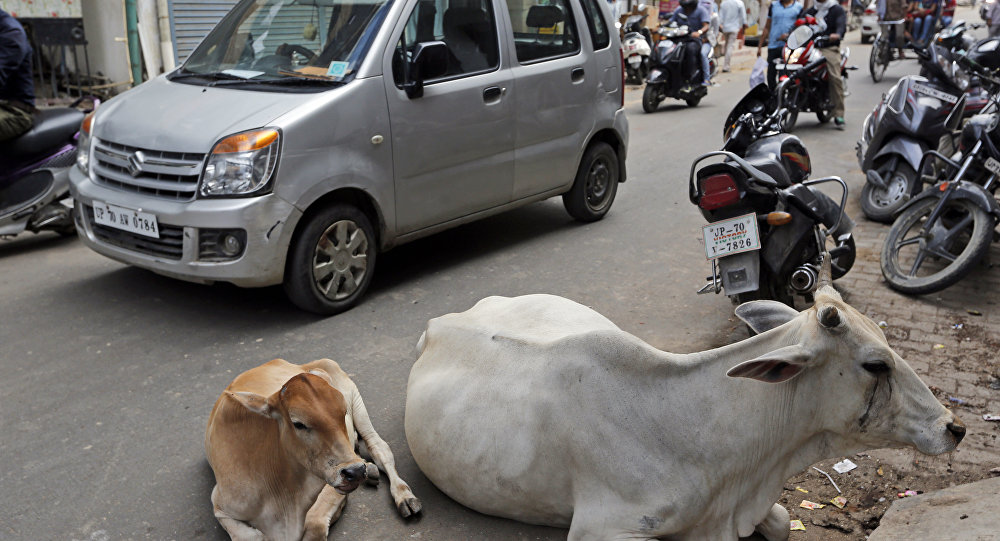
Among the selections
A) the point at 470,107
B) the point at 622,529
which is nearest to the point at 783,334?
the point at 622,529

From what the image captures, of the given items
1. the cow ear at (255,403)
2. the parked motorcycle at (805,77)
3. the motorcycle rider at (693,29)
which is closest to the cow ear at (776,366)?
the cow ear at (255,403)

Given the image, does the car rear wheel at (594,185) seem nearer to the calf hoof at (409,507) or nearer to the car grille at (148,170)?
the car grille at (148,170)

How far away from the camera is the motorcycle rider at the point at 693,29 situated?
45.1ft

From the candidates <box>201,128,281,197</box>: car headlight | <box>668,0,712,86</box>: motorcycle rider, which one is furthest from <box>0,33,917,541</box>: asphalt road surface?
<box>668,0,712,86</box>: motorcycle rider

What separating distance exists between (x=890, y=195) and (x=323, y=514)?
20.4 feet

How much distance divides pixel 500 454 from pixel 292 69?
3397 mm

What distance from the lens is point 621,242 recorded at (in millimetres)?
7082

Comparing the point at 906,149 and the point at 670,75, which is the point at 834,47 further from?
the point at 906,149

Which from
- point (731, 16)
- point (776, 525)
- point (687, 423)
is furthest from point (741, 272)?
point (731, 16)

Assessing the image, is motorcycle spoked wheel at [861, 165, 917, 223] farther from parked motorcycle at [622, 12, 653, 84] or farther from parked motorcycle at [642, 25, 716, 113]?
parked motorcycle at [622, 12, 653, 84]

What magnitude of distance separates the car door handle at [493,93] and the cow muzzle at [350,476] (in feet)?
12.5

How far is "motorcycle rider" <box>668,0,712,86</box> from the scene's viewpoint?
13.8m

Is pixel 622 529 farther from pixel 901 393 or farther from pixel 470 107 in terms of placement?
pixel 470 107

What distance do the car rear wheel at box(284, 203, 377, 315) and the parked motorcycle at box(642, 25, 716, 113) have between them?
887cm
